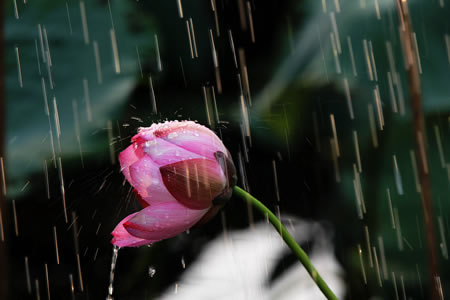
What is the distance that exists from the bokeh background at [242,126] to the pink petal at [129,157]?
38cm

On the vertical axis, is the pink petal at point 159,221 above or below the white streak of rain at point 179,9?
below

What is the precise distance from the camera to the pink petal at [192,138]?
0.43 m

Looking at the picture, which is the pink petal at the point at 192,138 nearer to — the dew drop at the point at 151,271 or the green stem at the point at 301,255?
the green stem at the point at 301,255

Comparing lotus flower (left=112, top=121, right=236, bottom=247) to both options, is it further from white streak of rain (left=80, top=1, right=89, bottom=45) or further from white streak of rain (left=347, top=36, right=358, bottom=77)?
white streak of rain (left=80, top=1, right=89, bottom=45)

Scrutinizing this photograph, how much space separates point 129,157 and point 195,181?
6 centimetres

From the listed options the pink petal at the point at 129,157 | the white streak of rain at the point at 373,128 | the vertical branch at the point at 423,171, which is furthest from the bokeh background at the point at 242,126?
the pink petal at the point at 129,157

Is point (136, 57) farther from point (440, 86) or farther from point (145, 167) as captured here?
point (145, 167)

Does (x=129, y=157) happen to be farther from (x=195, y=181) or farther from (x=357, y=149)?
(x=357, y=149)

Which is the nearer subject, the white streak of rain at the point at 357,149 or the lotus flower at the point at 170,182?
the lotus flower at the point at 170,182

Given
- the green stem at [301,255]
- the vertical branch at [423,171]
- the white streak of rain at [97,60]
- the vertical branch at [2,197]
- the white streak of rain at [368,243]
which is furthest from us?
the white streak of rain at [97,60]

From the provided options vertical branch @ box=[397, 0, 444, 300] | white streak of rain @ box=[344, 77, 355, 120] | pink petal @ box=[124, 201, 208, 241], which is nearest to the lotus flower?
pink petal @ box=[124, 201, 208, 241]

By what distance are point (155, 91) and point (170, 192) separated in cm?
56

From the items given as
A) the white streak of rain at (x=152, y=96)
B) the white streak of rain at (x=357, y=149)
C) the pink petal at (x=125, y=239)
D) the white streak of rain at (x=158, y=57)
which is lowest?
the pink petal at (x=125, y=239)

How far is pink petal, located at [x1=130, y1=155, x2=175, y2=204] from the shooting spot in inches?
16.8
